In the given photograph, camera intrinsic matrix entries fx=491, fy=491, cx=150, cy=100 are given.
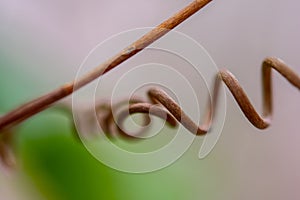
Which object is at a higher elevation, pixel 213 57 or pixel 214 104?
pixel 213 57

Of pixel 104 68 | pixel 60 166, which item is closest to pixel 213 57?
pixel 60 166

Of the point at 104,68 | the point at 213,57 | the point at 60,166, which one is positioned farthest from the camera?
the point at 213,57

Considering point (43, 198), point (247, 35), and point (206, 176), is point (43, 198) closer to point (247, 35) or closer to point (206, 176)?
point (206, 176)

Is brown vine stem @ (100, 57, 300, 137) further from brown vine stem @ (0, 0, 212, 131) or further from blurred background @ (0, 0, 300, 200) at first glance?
blurred background @ (0, 0, 300, 200)

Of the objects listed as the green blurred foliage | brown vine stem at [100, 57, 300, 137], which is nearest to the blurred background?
the green blurred foliage

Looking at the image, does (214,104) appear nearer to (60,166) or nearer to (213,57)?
(60,166)

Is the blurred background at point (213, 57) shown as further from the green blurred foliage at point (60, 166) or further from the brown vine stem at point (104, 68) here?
the brown vine stem at point (104, 68)
